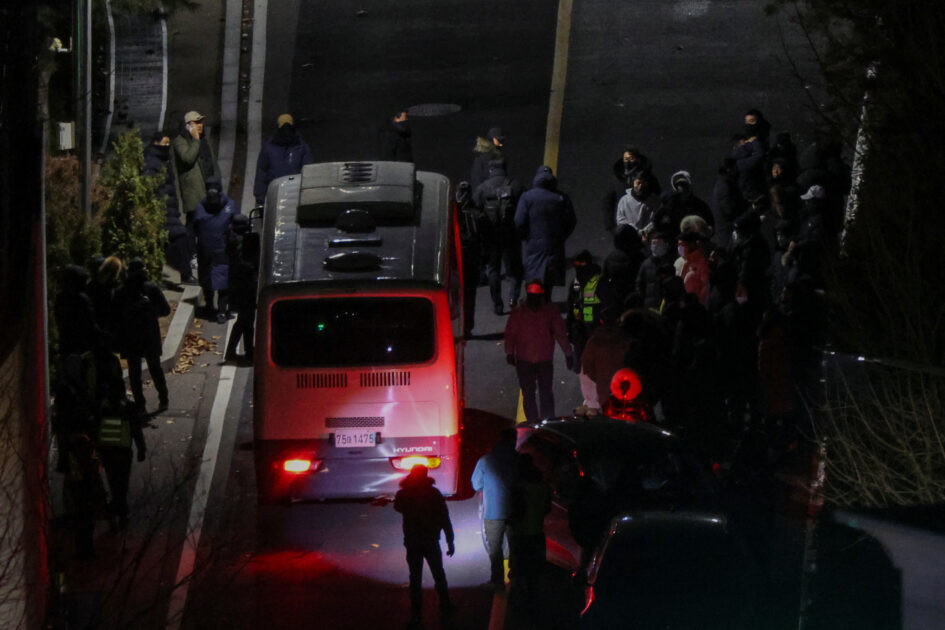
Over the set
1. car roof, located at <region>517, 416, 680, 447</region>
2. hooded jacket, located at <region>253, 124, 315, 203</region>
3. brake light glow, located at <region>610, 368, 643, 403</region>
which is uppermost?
hooded jacket, located at <region>253, 124, 315, 203</region>

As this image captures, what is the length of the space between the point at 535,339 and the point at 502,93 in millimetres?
13323

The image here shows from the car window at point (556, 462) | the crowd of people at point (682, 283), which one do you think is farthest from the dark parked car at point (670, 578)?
the crowd of people at point (682, 283)

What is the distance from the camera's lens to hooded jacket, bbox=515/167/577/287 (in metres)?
19.3

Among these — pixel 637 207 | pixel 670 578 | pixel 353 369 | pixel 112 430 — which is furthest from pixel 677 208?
pixel 670 578

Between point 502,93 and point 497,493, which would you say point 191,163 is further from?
point 497,493

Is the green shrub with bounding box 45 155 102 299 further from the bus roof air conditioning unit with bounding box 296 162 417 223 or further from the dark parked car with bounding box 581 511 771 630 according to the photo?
the dark parked car with bounding box 581 511 771 630

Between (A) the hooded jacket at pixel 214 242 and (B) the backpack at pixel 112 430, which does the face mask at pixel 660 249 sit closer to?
(A) the hooded jacket at pixel 214 242

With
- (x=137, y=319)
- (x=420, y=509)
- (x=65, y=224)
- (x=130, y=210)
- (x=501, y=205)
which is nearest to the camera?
(x=420, y=509)

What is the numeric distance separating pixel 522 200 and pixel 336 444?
626 centimetres

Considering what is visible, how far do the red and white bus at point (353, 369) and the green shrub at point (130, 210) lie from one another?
19.0ft

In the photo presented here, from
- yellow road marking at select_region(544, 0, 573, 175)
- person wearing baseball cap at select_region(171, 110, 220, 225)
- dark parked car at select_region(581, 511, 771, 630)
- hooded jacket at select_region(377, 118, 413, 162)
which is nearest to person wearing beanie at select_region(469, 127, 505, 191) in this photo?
hooded jacket at select_region(377, 118, 413, 162)

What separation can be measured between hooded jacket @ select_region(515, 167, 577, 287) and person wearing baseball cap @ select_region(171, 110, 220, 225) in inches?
222

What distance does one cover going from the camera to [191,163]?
890 inches

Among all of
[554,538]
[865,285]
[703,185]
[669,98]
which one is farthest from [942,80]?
[669,98]
